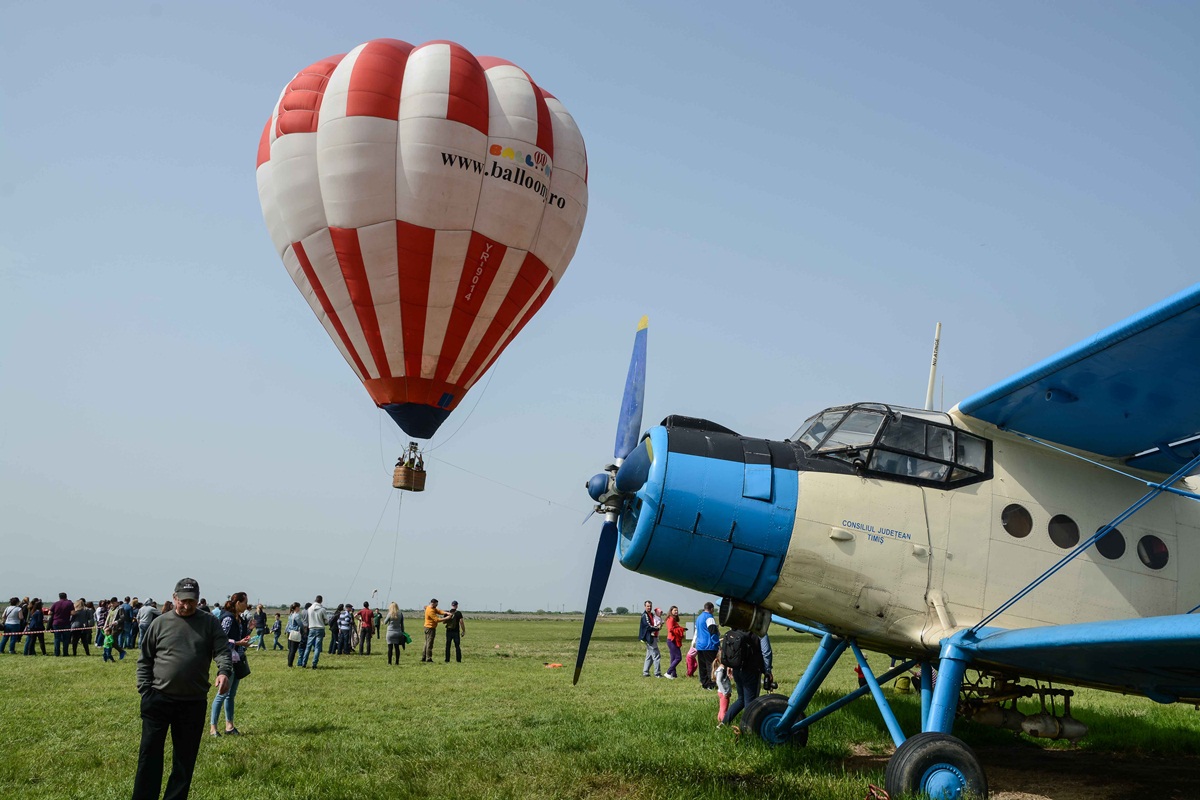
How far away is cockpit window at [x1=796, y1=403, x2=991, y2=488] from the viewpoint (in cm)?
802

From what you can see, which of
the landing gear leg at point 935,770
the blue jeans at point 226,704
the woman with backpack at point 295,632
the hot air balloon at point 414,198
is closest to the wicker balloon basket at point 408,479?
the hot air balloon at point 414,198

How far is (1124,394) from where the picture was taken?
7453 millimetres

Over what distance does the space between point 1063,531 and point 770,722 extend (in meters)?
3.39

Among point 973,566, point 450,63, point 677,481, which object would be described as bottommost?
point 973,566

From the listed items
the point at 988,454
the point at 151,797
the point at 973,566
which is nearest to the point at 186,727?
the point at 151,797

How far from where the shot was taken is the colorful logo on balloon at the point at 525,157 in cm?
→ 2081

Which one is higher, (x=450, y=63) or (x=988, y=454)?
(x=450, y=63)

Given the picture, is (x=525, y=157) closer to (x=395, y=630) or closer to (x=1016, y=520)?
(x=395, y=630)

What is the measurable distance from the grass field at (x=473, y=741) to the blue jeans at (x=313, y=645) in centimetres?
267

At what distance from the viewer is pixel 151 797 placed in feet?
20.6

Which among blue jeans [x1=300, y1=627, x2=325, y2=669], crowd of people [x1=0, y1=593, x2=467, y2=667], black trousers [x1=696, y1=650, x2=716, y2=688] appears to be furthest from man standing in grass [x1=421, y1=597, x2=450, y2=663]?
black trousers [x1=696, y1=650, x2=716, y2=688]

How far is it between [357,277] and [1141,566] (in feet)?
54.4

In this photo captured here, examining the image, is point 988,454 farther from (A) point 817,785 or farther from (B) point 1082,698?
(B) point 1082,698

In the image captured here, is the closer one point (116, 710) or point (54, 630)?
point (116, 710)
